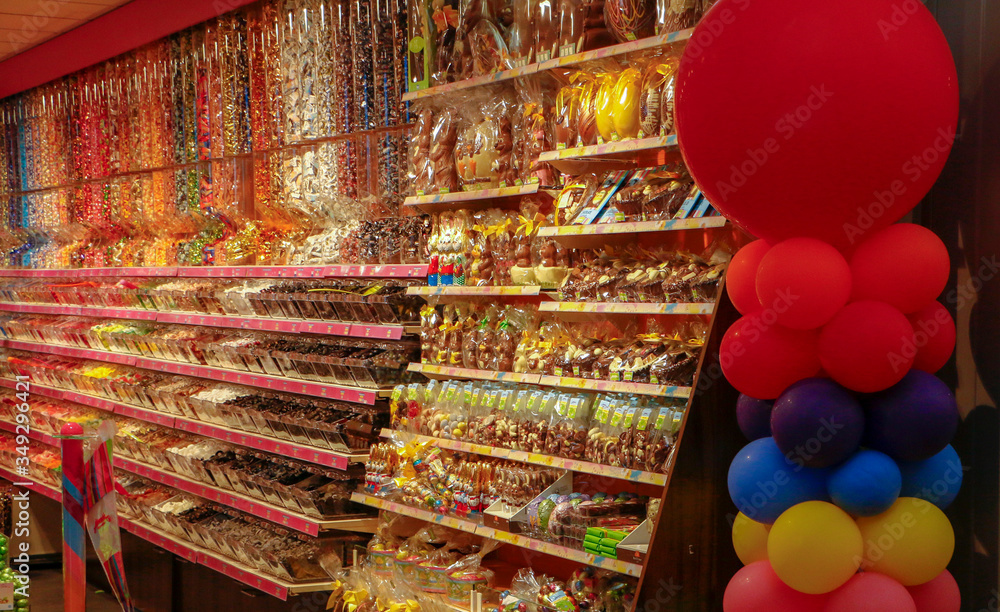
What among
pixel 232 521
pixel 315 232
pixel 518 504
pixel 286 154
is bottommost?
pixel 232 521

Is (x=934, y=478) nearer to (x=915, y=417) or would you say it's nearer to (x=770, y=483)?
(x=915, y=417)

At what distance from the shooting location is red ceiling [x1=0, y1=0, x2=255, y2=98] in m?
5.43

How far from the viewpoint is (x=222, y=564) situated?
184 inches

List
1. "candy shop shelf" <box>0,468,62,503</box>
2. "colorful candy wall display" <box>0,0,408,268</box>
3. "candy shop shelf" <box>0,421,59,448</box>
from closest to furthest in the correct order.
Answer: "colorful candy wall display" <box>0,0,408,268</box> < "candy shop shelf" <box>0,468,62,503</box> < "candy shop shelf" <box>0,421,59,448</box>

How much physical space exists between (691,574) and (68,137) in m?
6.36

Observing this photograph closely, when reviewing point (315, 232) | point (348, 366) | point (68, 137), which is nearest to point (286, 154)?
point (315, 232)

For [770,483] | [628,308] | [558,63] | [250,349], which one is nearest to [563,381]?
[628,308]

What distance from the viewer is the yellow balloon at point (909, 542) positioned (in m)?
1.67

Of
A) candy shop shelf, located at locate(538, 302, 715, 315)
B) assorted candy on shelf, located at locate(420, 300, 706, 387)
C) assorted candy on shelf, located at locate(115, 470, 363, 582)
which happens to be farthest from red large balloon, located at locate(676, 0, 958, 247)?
assorted candy on shelf, located at locate(115, 470, 363, 582)

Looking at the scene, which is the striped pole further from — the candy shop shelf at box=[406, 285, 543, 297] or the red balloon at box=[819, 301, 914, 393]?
the red balloon at box=[819, 301, 914, 393]

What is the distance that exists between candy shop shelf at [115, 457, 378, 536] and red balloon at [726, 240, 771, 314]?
2.67m

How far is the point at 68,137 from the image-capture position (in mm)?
7051

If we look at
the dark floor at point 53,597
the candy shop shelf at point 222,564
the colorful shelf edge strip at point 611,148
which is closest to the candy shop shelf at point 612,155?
the colorful shelf edge strip at point 611,148

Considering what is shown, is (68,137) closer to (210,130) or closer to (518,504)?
(210,130)
